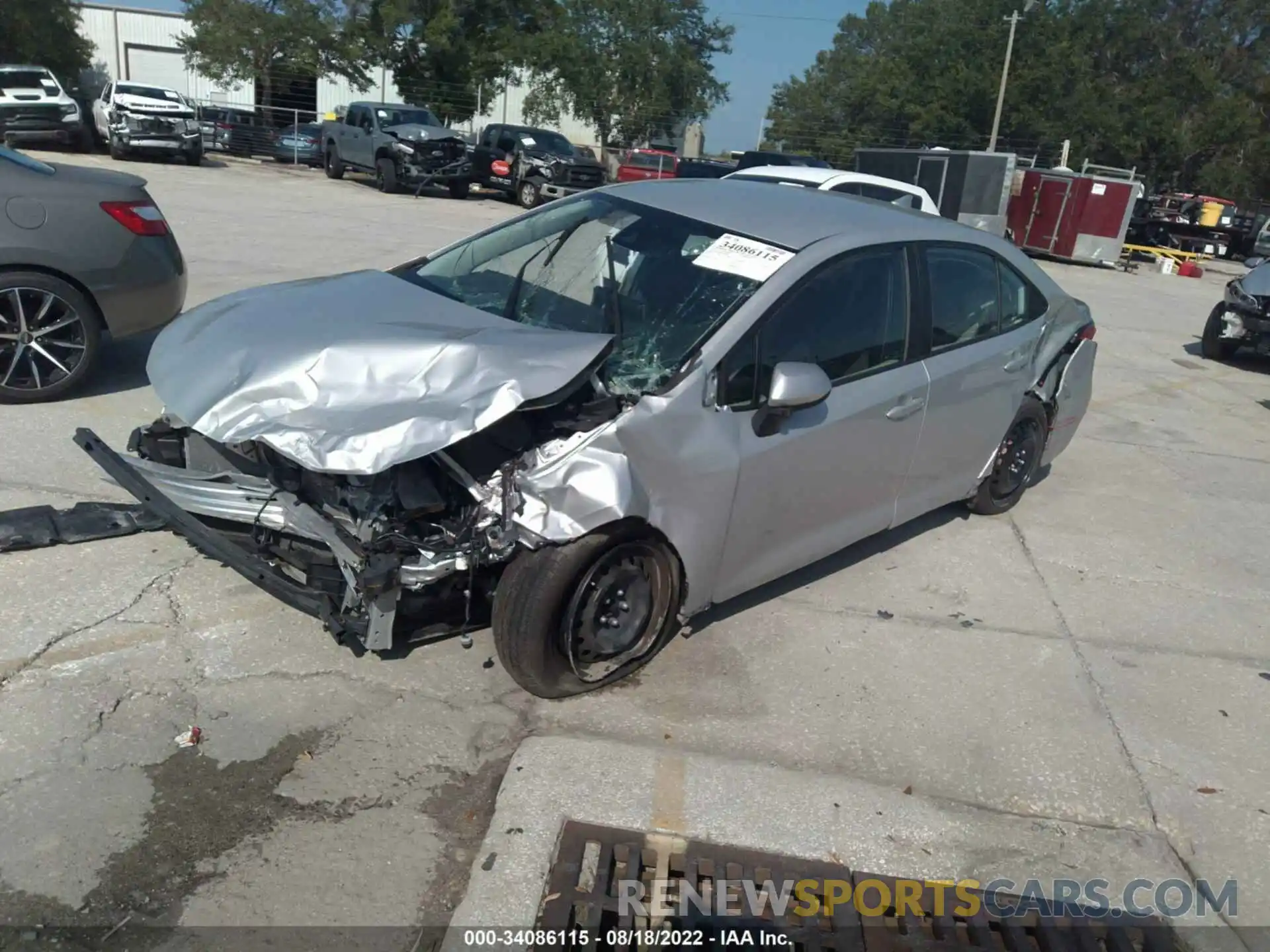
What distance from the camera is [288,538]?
360 centimetres

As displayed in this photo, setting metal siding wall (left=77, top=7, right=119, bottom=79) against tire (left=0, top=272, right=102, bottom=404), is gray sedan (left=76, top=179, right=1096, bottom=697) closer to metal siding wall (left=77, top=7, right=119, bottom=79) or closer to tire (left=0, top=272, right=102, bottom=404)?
tire (left=0, top=272, right=102, bottom=404)

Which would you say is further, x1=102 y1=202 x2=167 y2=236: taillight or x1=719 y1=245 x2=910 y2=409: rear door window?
x1=102 y1=202 x2=167 y2=236: taillight

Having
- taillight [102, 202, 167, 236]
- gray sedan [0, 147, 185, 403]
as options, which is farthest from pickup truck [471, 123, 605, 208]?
gray sedan [0, 147, 185, 403]

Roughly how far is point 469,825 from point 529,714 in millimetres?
582

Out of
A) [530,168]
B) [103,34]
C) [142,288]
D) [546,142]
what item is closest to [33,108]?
[530,168]

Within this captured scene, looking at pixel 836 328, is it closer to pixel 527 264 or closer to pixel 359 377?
pixel 527 264

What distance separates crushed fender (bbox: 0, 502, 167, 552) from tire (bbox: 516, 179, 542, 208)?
66.2 ft

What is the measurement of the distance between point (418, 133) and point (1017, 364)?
21.0 m

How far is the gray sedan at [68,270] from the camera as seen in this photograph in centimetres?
550

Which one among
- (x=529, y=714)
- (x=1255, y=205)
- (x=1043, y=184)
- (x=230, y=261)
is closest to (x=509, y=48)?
(x=1043, y=184)

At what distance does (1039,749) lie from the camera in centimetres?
371

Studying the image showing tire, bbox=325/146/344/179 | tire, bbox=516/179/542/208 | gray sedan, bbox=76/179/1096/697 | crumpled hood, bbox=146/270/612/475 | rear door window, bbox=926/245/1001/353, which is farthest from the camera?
tire, bbox=325/146/344/179

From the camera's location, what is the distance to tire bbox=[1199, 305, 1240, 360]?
11.7 meters

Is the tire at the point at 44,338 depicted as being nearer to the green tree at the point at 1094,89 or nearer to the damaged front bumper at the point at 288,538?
the damaged front bumper at the point at 288,538
